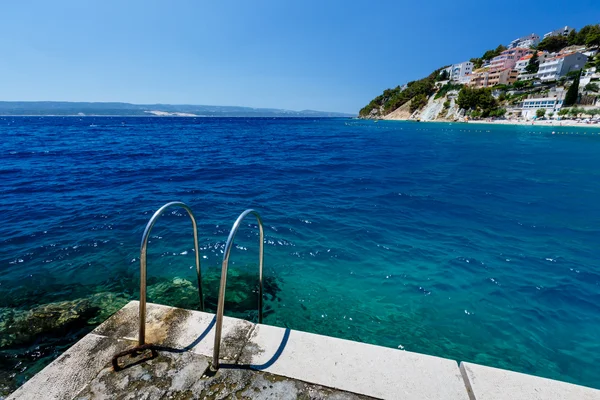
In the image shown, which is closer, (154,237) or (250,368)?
(250,368)

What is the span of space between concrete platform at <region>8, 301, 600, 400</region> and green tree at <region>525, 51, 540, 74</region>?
421 feet

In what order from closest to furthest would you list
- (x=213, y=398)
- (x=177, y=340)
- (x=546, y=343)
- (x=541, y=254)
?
1. (x=213, y=398)
2. (x=177, y=340)
3. (x=546, y=343)
4. (x=541, y=254)

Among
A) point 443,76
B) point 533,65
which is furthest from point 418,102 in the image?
point 443,76

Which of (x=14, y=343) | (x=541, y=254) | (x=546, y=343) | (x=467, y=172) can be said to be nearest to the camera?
(x=14, y=343)

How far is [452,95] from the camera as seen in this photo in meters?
104

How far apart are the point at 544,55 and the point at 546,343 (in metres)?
137

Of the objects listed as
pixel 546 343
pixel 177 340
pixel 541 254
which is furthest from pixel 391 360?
pixel 541 254

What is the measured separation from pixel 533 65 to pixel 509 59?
1552 centimetres

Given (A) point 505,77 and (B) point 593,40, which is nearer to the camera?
(B) point 593,40

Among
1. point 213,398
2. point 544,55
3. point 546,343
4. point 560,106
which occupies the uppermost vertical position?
point 544,55

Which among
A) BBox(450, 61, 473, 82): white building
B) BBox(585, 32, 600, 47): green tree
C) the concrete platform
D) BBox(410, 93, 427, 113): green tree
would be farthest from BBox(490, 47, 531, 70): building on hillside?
the concrete platform

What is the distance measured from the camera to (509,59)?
108438mm

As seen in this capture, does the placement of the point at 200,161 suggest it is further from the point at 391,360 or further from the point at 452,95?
the point at 452,95

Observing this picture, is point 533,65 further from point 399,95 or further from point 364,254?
point 364,254
